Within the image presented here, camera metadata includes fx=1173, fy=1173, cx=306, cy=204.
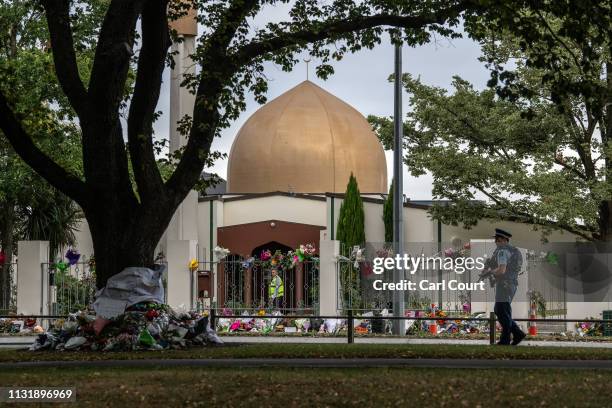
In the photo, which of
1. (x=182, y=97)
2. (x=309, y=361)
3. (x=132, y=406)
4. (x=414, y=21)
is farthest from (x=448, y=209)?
(x=132, y=406)

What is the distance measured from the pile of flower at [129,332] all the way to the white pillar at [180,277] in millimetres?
9656

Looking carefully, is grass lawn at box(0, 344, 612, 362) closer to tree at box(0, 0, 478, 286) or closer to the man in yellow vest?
tree at box(0, 0, 478, 286)

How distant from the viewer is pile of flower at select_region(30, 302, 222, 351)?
1675 cm

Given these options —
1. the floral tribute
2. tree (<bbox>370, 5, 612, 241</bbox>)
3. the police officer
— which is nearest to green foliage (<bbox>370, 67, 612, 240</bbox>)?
tree (<bbox>370, 5, 612, 241</bbox>)

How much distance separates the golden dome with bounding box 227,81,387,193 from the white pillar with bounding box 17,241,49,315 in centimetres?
2810

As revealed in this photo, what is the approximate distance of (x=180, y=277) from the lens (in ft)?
89.2

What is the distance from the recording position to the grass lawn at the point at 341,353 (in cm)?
1555

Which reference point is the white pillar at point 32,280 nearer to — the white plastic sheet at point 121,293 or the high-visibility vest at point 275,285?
the high-visibility vest at point 275,285

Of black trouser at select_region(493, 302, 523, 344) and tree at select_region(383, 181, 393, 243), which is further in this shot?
tree at select_region(383, 181, 393, 243)

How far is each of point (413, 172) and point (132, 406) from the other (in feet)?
85.4

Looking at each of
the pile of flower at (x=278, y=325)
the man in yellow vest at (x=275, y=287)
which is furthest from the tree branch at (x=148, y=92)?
the man in yellow vest at (x=275, y=287)

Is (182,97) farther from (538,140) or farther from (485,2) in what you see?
(485,2)

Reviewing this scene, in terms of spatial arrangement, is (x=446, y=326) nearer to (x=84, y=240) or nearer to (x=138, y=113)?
(x=138, y=113)

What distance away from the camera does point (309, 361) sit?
14.9 m
